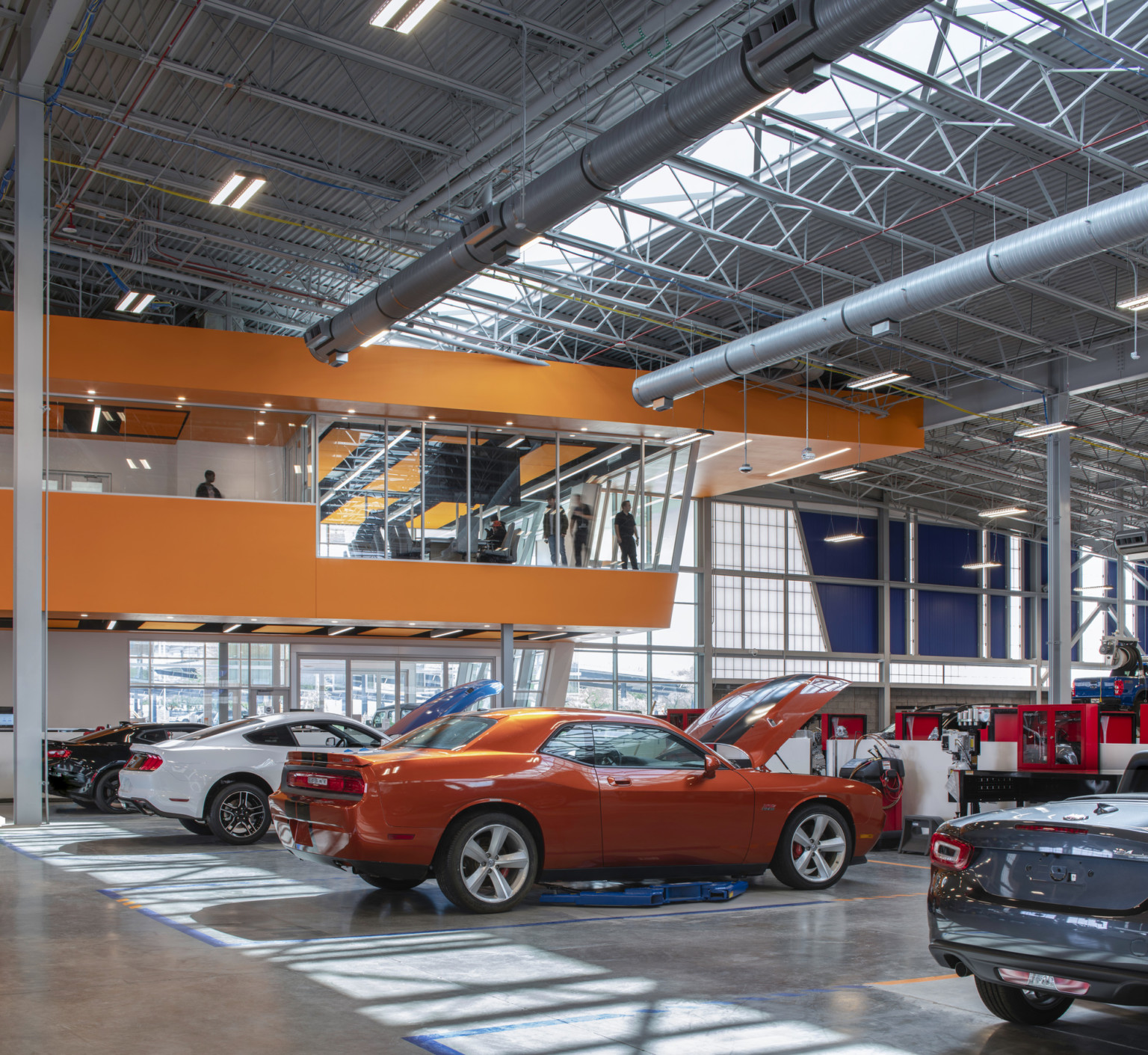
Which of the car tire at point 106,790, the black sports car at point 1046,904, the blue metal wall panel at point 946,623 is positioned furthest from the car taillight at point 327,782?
the blue metal wall panel at point 946,623

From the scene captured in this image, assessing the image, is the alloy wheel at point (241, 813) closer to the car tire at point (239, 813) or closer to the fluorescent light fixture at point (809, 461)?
the car tire at point (239, 813)

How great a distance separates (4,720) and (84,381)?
18.3ft

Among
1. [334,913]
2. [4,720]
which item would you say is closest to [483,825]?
[334,913]

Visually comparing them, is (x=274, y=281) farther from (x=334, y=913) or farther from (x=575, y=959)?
(x=575, y=959)

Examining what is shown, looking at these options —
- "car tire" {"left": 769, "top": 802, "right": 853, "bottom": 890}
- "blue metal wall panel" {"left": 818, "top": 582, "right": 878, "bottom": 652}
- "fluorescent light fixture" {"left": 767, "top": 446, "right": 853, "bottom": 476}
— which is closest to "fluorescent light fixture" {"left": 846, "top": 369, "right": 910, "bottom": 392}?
"fluorescent light fixture" {"left": 767, "top": 446, "right": 853, "bottom": 476}

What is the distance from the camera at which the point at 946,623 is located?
42.1 meters

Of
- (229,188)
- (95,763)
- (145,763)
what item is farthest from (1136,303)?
(95,763)

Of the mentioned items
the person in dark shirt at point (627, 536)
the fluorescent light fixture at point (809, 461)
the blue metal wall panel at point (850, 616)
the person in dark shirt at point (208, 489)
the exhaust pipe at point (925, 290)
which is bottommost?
the blue metal wall panel at point (850, 616)

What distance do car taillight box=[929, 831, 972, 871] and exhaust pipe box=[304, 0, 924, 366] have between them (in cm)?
667

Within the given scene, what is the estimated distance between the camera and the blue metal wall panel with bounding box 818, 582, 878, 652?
39.2 metres

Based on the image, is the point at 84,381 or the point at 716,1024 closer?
the point at 716,1024

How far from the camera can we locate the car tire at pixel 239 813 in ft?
39.5

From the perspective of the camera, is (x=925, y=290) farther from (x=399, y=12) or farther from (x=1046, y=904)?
(x=1046, y=904)

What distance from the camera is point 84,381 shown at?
18.5 m
